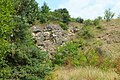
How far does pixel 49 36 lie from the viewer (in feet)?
93.3

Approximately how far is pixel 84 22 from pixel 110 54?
24.4ft

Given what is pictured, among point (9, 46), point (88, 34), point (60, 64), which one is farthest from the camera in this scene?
point (88, 34)

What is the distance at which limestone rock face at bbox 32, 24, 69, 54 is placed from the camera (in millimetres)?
27312

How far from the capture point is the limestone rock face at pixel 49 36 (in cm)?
2731

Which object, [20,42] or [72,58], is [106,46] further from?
[20,42]

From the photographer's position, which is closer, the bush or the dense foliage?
the dense foliage

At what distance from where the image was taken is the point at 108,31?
30.5 metres

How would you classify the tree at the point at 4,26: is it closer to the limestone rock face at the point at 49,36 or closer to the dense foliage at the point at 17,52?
the dense foliage at the point at 17,52

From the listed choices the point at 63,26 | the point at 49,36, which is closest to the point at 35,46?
the point at 49,36

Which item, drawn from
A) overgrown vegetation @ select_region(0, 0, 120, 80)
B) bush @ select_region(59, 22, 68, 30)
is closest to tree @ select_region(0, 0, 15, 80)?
overgrown vegetation @ select_region(0, 0, 120, 80)

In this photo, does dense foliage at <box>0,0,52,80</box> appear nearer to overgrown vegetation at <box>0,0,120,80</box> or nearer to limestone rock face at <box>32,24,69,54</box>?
overgrown vegetation at <box>0,0,120,80</box>

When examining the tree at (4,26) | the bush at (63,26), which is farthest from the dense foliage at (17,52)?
the bush at (63,26)

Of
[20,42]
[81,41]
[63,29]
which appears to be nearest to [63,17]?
[63,29]

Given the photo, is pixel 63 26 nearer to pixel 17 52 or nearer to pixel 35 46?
pixel 35 46
